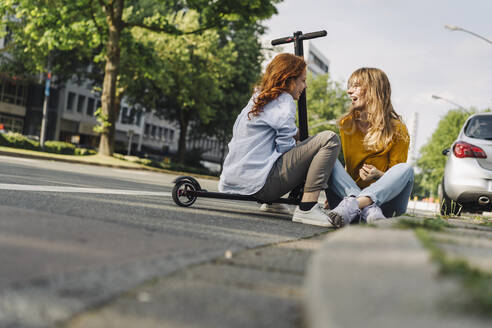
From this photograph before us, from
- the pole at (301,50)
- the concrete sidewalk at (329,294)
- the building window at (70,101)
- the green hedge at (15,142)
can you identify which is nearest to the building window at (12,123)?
the building window at (70,101)

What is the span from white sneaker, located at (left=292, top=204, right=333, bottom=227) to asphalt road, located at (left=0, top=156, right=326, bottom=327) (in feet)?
0.25

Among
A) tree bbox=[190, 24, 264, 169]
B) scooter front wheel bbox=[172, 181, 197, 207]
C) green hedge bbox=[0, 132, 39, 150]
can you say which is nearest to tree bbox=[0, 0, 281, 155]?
green hedge bbox=[0, 132, 39, 150]

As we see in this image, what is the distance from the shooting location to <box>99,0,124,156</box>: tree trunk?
68.1 feet

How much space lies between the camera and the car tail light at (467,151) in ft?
24.8

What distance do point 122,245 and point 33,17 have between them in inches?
796

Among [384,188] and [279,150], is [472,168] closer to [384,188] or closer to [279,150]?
[384,188]

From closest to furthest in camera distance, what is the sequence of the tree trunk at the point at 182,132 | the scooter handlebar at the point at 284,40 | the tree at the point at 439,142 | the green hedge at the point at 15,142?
the scooter handlebar at the point at 284,40 < the green hedge at the point at 15,142 < the tree trunk at the point at 182,132 < the tree at the point at 439,142

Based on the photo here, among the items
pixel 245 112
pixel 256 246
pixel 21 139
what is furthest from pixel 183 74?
pixel 256 246

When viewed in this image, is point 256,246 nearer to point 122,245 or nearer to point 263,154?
point 122,245

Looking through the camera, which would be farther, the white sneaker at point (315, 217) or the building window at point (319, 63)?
the building window at point (319, 63)

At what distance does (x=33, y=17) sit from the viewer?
20422mm

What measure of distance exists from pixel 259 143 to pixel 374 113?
1.19 meters

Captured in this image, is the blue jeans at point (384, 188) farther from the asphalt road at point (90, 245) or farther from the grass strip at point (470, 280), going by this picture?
the grass strip at point (470, 280)

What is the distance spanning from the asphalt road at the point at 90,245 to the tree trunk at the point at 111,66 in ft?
56.7
